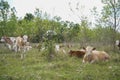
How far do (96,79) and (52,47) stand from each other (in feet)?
18.5

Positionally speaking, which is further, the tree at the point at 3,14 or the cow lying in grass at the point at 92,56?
the tree at the point at 3,14

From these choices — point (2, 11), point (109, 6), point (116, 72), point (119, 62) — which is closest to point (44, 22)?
point (2, 11)

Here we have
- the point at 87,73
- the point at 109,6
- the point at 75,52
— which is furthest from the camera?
the point at 109,6

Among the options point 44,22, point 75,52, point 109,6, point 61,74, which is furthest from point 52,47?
point 44,22

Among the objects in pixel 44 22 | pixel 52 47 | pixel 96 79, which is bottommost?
pixel 96 79

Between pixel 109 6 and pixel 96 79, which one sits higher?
pixel 109 6

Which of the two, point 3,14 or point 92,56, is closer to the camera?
point 92,56

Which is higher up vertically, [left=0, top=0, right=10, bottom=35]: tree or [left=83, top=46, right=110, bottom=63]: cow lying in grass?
[left=0, top=0, right=10, bottom=35]: tree

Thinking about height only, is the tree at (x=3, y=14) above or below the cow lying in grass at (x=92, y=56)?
above

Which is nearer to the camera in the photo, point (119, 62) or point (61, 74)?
point (61, 74)

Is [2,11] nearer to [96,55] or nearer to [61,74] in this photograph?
[96,55]

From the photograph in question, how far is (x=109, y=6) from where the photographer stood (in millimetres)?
20641

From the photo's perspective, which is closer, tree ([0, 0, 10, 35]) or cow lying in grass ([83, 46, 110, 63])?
cow lying in grass ([83, 46, 110, 63])

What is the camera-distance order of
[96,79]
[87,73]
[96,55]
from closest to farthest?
[96,79]
[87,73]
[96,55]
